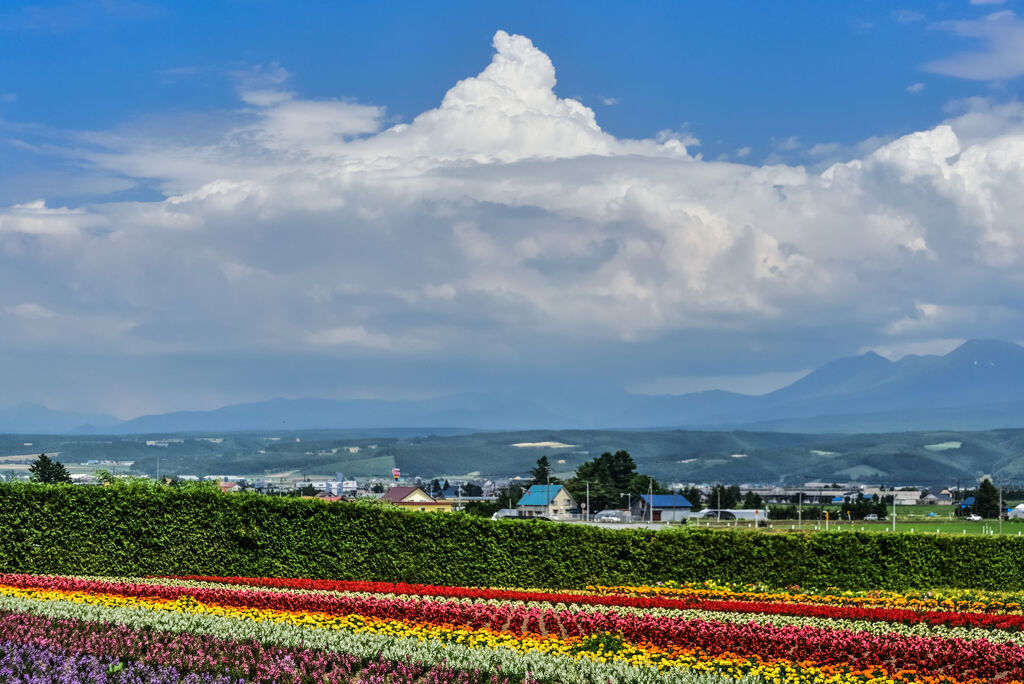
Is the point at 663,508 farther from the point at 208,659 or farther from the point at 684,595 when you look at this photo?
the point at 208,659

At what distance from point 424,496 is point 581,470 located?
22664 millimetres

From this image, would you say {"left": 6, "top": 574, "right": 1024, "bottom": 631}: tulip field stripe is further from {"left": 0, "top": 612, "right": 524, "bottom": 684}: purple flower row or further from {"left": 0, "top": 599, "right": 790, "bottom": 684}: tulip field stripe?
{"left": 0, "top": 612, "right": 524, "bottom": 684}: purple flower row

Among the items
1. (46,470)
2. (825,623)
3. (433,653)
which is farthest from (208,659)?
(46,470)

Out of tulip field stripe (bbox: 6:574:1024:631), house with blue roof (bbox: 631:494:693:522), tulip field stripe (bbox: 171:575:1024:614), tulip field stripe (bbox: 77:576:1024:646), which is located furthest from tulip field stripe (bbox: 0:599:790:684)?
house with blue roof (bbox: 631:494:693:522)

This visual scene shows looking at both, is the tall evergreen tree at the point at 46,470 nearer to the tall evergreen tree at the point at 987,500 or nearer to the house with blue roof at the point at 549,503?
the house with blue roof at the point at 549,503

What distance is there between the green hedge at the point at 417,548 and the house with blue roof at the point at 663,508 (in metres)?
112

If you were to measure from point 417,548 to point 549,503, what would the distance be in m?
112

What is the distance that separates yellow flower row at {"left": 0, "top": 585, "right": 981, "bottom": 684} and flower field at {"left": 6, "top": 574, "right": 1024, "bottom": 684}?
0.12ft

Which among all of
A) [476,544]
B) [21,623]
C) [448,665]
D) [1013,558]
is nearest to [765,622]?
[448,665]

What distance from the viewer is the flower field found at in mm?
11719

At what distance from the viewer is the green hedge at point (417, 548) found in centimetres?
2748

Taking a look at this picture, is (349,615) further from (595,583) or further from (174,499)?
(595,583)

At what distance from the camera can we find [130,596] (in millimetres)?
20344

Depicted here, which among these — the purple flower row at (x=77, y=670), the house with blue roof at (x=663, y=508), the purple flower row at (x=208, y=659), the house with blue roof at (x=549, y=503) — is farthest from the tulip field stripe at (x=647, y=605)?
the house with blue roof at (x=663, y=508)
